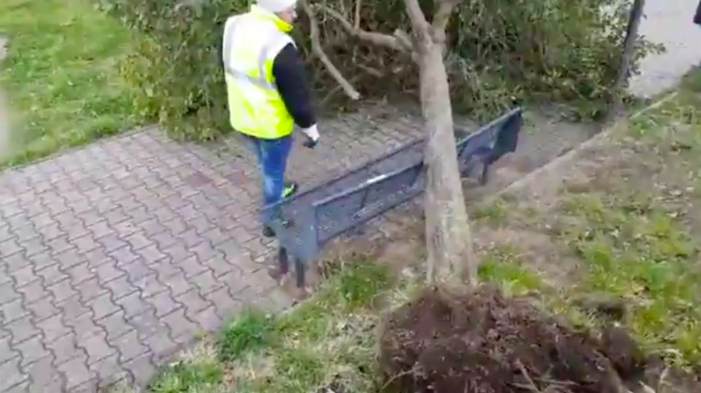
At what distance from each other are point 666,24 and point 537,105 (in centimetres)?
365

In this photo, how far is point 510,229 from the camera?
16.4 feet

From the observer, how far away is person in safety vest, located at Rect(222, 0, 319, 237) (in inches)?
170

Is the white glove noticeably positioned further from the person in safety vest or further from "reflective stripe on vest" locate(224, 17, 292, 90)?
"reflective stripe on vest" locate(224, 17, 292, 90)

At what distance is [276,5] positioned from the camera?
432 centimetres

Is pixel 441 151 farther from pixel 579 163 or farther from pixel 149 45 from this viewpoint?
pixel 149 45

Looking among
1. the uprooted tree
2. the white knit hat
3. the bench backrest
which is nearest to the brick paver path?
the bench backrest

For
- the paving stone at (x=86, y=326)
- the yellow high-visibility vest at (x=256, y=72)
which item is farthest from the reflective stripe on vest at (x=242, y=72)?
the paving stone at (x=86, y=326)

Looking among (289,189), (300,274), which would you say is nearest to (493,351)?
(300,274)

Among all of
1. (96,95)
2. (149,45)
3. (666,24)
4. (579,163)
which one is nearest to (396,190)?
(579,163)

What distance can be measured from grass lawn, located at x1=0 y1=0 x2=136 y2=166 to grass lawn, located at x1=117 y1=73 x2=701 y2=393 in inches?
131

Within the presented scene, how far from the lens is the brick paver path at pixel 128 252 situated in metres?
4.04

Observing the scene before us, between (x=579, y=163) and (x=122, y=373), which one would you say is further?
(x=579, y=163)

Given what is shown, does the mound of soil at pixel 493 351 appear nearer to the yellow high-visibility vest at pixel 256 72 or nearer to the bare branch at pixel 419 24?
the yellow high-visibility vest at pixel 256 72

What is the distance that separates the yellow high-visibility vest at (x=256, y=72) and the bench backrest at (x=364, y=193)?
478mm
